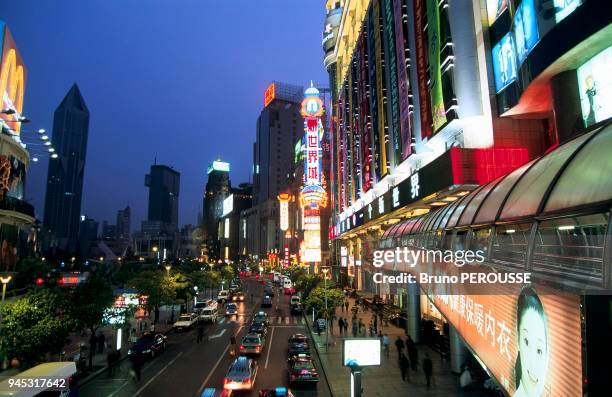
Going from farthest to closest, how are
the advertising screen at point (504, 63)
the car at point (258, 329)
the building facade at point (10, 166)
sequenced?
1. the building facade at point (10, 166)
2. the car at point (258, 329)
3. the advertising screen at point (504, 63)

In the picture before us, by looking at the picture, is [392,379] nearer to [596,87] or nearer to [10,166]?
[596,87]

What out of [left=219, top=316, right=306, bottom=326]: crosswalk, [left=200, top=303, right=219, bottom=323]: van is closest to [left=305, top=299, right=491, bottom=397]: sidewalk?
[left=219, top=316, right=306, bottom=326]: crosswalk

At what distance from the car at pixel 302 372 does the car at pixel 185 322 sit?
62.1 ft

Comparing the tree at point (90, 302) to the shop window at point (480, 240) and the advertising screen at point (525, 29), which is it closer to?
the shop window at point (480, 240)

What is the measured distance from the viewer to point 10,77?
1570 inches

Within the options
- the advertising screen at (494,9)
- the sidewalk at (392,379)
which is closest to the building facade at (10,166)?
the sidewalk at (392,379)

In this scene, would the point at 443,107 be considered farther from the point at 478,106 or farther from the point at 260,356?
the point at 260,356

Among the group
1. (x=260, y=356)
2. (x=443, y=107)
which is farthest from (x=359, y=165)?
(x=260, y=356)

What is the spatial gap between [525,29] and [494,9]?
777 centimetres

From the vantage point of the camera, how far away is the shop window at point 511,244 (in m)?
5.52

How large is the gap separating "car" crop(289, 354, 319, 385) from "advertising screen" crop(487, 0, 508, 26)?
21.2 meters

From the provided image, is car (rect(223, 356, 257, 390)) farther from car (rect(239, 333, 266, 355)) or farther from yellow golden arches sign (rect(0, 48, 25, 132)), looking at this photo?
yellow golden arches sign (rect(0, 48, 25, 132))

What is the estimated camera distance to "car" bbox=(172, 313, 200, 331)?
36.3 m

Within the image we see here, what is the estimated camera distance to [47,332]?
61.1 ft
